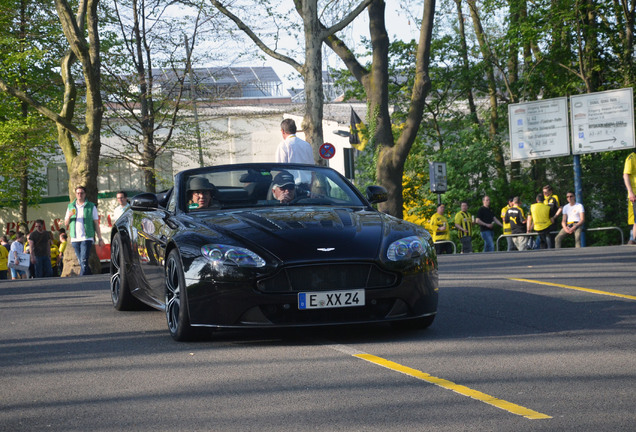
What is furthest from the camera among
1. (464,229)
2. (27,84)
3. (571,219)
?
(27,84)

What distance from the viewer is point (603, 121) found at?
84.7 feet

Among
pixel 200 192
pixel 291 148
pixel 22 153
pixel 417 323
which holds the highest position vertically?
pixel 22 153

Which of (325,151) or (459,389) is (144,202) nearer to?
(459,389)

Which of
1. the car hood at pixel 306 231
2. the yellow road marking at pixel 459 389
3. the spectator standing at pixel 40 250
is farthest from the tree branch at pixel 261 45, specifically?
the yellow road marking at pixel 459 389

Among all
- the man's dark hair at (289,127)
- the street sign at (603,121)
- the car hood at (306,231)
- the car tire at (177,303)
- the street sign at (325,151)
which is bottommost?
the car tire at (177,303)

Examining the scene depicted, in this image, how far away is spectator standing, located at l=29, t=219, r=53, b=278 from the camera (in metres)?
24.0

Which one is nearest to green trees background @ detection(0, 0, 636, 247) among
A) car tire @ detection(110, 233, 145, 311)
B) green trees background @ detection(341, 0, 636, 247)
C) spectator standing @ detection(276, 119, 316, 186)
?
green trees background @ detection(341, 0, 636, 247)

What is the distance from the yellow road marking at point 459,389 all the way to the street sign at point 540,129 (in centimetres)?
2194

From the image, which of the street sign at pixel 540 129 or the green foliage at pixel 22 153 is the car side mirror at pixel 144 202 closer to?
the street sign at pixel 540 129

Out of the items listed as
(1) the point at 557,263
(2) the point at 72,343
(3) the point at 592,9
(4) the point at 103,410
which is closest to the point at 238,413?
(4) the point at 103,410

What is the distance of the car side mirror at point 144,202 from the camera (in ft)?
26.3

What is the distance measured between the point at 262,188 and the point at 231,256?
4.86ft

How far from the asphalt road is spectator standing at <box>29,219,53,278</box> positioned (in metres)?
15.5

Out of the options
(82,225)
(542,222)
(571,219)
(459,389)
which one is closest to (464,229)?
(542,222)
